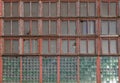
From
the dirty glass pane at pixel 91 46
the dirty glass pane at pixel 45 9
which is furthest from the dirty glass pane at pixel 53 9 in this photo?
the dirty glass pane at pixel 91 46

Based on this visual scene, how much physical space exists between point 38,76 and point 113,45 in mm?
5609

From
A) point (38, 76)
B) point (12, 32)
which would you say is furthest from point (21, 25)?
point (38, 76)

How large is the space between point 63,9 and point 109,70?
17.3 feet

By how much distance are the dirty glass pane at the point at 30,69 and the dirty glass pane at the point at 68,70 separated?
5.47ft

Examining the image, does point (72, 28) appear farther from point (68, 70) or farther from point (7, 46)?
point (7, 46)

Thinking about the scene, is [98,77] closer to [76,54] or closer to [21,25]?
[76,54]

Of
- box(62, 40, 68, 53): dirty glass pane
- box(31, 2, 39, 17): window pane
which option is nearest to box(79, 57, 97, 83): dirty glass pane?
box(62, 40, 68, 53): dirty glass pane

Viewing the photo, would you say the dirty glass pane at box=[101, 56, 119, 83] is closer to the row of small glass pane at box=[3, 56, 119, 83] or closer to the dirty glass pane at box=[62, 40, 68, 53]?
the row of small glass pane at box=[3, 56, 119, 83]

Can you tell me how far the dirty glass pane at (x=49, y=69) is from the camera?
154 feet

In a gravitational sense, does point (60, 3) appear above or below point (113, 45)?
above

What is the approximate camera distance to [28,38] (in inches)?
1857

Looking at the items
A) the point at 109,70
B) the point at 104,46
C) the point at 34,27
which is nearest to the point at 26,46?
the point at 34,27

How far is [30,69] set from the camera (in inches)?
1849

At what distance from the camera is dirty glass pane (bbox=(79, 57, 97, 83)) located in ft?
154
